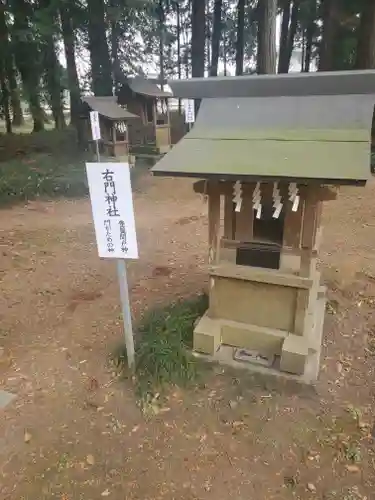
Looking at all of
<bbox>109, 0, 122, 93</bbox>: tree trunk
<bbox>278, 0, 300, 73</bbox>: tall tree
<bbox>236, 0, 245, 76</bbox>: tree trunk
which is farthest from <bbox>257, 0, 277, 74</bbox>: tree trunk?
<bbox>236, 0, 245, 76</bbox>: tree trunk

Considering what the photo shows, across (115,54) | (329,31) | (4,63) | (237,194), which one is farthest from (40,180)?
(329,31)

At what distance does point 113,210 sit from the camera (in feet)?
10.5

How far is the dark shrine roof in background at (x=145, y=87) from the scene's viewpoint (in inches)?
512

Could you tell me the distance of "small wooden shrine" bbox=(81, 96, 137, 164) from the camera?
454 inches

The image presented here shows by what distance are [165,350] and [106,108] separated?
32.2 ft

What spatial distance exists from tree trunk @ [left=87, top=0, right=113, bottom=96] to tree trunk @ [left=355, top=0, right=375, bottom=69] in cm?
758

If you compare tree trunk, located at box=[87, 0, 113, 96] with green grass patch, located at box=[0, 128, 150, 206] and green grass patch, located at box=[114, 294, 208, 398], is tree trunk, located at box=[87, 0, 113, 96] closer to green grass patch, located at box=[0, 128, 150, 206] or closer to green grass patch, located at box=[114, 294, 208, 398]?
green grass patch, located at box=[0, 128, 150, 206]

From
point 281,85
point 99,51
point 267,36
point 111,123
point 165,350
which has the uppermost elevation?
point 99,51

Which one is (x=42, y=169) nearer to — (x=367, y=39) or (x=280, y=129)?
(x=280, y=129)

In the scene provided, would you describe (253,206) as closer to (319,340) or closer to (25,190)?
(319,340)

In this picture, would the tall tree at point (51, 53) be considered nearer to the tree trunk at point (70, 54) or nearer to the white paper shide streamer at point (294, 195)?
the tree trunk at point (70, 54)

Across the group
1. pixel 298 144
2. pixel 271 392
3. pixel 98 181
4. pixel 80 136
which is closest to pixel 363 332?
pixel 271 392

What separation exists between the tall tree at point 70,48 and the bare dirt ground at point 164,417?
8.91 m

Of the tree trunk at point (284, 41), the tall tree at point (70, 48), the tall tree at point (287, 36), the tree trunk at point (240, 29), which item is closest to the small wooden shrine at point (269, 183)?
the tall tree at point (70, 48)
